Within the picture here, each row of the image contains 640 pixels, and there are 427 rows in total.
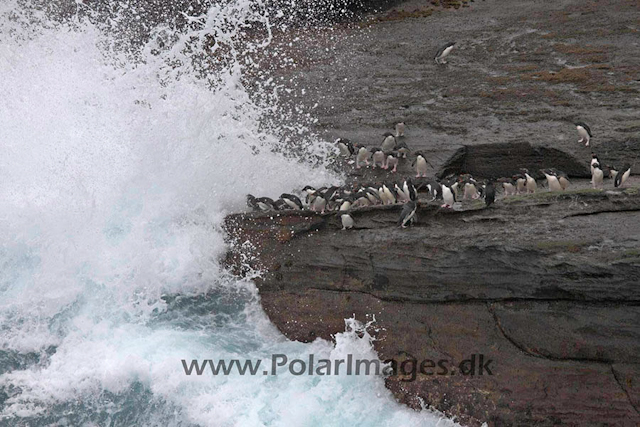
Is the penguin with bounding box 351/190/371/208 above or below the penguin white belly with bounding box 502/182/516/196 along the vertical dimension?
below

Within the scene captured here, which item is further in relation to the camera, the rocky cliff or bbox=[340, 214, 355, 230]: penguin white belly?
bbox=[340, 214, 355, 230]: penguin white belly

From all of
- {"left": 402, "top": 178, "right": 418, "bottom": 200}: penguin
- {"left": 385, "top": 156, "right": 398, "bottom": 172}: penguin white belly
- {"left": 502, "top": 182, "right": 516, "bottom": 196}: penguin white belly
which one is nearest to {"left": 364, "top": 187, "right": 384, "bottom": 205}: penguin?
{"left": 402, "top": 178, "right": 418, "bottom": 200}: penguin

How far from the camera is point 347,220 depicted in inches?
492

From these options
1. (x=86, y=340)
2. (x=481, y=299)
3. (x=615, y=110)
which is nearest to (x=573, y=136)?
(x=615, y=110)

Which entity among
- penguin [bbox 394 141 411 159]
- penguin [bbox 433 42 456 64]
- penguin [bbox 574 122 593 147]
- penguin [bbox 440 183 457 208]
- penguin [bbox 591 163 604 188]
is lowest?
penguin [bbox 440 183 457 208]

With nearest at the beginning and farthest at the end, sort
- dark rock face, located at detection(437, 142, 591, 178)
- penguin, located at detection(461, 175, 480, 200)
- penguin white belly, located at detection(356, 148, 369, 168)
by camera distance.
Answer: penguin, located at detection(461, 175, 480, 200) < dark rock face, located at detection(437, 142, 591, 178) < penguin white belly, located at detection(356, 148, 369, 168)

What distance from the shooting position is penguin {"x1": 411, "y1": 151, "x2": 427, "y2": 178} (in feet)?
48.8

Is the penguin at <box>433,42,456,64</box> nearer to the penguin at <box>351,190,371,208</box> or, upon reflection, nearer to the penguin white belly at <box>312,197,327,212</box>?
the penguin at <box>351,190,371,208</box>

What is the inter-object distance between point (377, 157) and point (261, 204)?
3.22 meters

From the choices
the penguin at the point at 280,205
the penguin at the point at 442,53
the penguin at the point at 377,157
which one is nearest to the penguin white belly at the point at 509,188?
the penguin at the point at 377,157

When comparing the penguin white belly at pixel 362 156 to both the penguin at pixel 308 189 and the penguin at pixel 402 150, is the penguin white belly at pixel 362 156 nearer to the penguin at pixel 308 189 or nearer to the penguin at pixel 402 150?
the penguin at pixel 402 150

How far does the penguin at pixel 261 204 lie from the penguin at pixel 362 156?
2.73 metres

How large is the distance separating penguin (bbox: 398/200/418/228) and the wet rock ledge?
0.43 feet

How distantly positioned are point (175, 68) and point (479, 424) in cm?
1589
